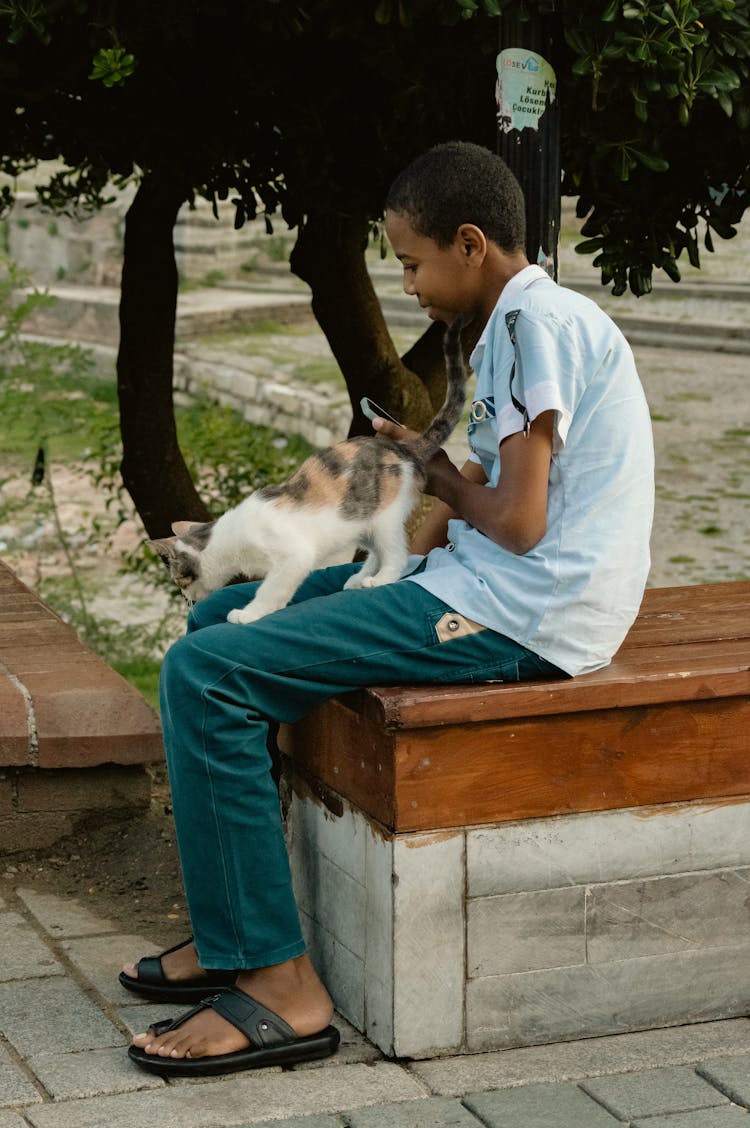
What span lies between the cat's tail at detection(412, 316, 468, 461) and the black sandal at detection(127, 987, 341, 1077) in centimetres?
118

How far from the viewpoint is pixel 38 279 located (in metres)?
17.5

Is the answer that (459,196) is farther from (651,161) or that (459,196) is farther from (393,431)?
(651,161)

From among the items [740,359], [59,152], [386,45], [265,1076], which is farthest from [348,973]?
[740,359]

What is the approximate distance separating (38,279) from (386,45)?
14.5 metres

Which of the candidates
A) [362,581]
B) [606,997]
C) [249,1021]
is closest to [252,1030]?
[249,1021]

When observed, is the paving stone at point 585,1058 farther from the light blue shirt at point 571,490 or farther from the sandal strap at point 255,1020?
the light blue shirt at point 571,490

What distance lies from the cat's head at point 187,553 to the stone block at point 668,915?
3.52 feet

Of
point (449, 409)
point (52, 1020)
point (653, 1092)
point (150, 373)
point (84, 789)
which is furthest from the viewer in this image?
point (150, 373)

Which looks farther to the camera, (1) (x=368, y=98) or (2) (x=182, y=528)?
(1) (x=368, y=98)

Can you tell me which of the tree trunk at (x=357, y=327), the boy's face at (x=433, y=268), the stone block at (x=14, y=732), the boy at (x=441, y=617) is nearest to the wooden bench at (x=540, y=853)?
the boy at (x=441, y=617)

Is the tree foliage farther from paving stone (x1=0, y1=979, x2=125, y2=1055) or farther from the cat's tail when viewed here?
paving stone (x1=0, y1=979, x2=125, y2=1055)

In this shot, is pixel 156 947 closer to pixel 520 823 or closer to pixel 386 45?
pixel 520 823

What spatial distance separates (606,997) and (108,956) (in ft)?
3.67

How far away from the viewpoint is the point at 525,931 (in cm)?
302
